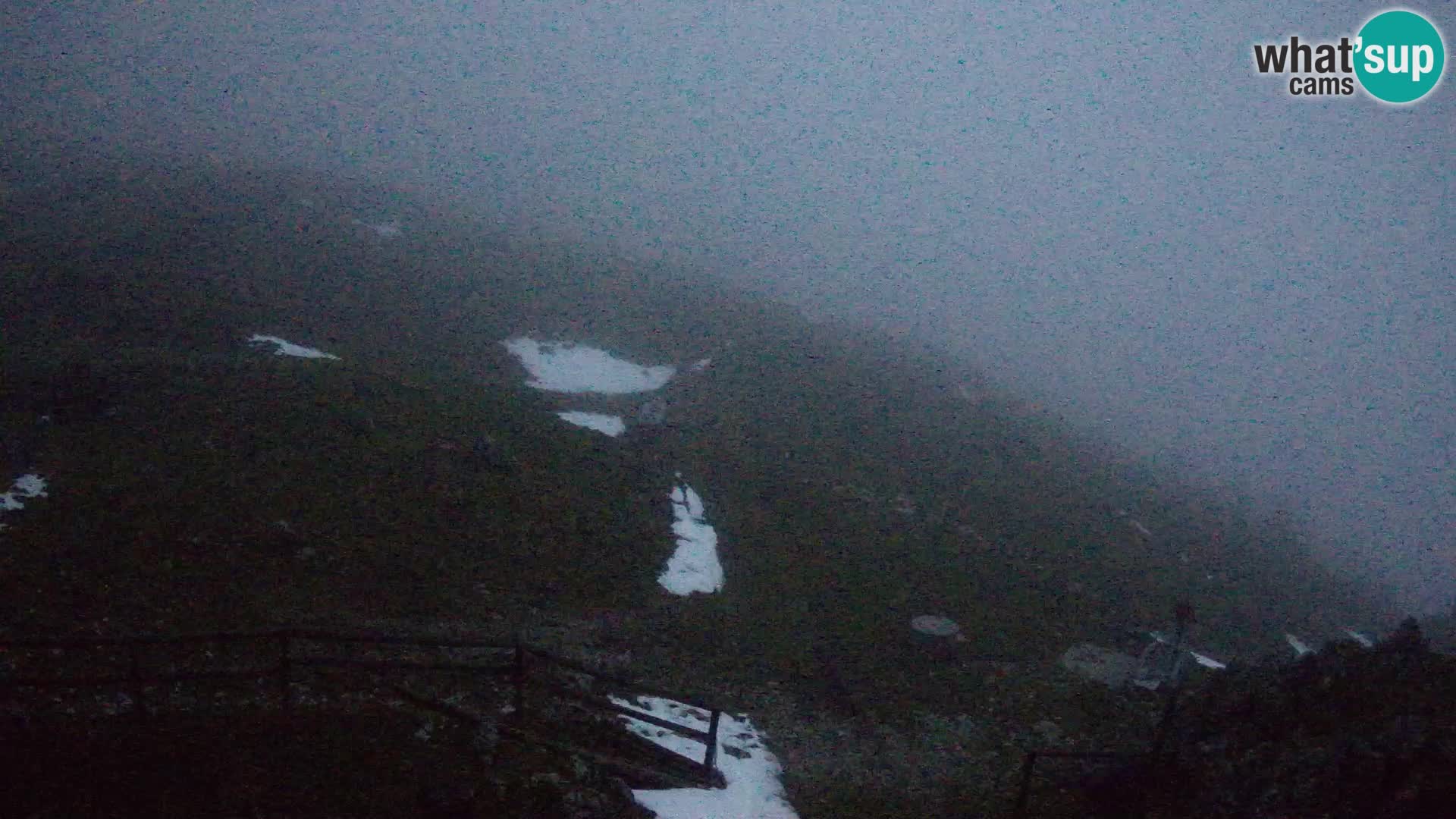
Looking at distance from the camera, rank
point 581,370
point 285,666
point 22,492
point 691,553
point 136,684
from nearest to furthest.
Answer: point 136,684, point 285,666, point 22,492, point 691,553, point 581,370

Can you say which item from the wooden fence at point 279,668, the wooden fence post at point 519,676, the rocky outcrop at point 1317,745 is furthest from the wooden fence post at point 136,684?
the rocky outcrop at point 1317,745

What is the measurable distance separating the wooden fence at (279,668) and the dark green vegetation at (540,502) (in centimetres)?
193

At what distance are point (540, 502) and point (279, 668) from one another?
13.9 metres

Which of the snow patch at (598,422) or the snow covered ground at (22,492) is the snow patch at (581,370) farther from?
the snow covered ground at (22,492)

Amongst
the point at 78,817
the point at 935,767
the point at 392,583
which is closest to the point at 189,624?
Result: the point at 392,583

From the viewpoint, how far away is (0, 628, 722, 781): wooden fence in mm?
9930

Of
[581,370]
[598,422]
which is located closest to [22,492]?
[598,422]

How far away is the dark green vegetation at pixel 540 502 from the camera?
1753cm

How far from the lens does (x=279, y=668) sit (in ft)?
36.7

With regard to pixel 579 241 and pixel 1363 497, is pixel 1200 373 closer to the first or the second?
pixel 1363 497

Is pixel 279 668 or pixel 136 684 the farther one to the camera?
pixel 279 668

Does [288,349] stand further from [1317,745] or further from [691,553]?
[1317,745]

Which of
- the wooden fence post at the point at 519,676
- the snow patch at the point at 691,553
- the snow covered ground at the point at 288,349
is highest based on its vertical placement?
the snow covered ground at the point at 288,349

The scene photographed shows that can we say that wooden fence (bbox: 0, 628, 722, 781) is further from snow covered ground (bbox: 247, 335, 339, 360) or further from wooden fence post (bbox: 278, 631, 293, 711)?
snow covered ground (bbox: 247, 335, 339, 360)
